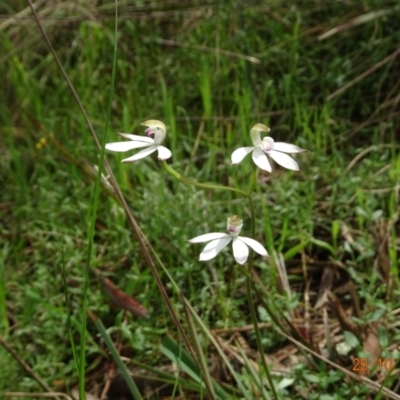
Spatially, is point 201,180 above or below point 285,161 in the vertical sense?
below

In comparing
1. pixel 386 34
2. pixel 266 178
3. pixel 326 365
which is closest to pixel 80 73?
pixel 266 178

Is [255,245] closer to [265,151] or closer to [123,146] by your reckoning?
[265,151]

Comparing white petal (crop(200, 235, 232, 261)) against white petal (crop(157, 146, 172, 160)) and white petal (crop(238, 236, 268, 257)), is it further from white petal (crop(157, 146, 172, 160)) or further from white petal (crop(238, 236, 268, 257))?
white petal (crop(157, 146, 172, 160))

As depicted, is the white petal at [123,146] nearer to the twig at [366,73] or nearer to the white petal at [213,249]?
the white petal at [213,249]
